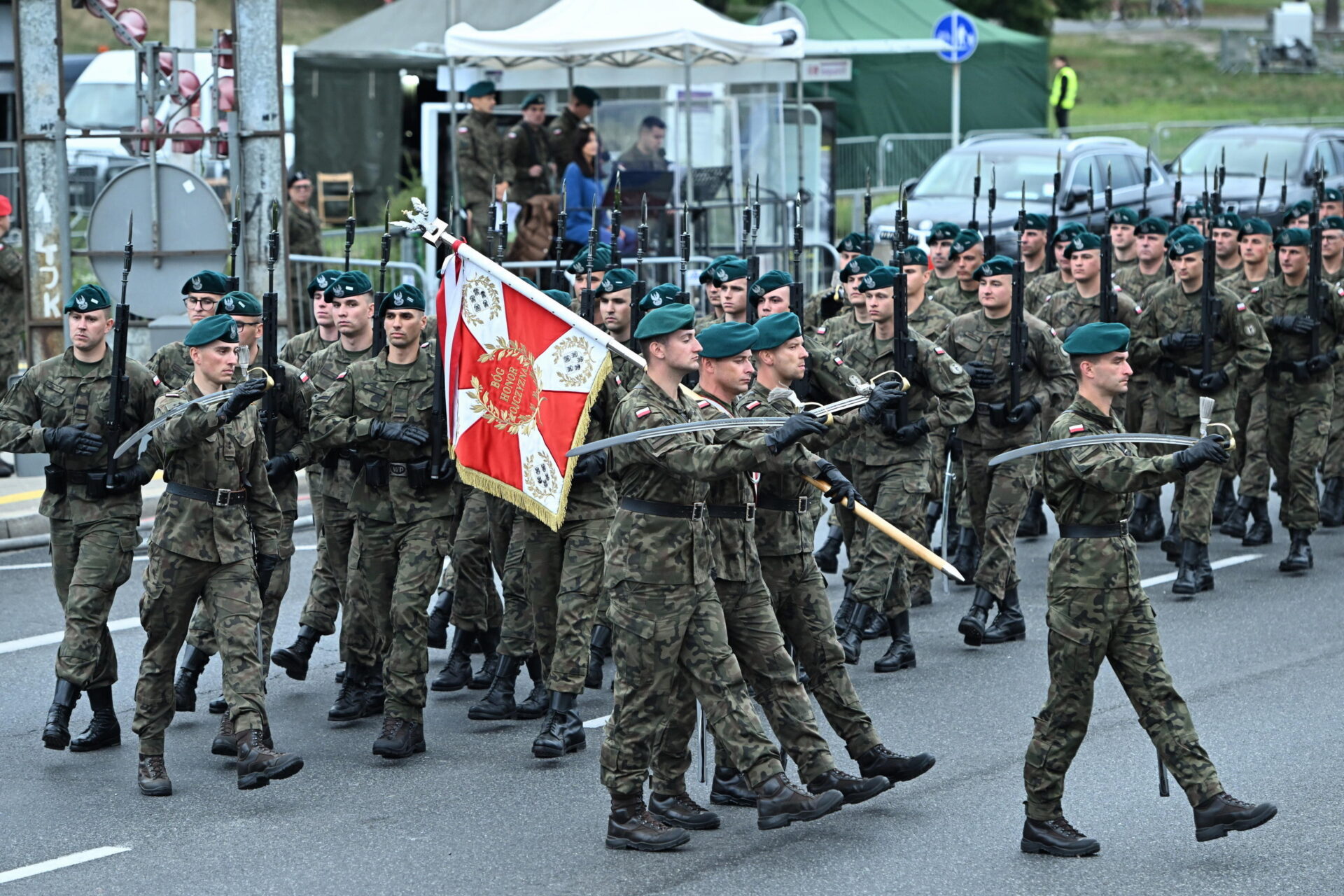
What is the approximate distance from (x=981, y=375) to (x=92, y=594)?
4902 millimetres

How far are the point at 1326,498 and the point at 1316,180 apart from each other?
3176mm

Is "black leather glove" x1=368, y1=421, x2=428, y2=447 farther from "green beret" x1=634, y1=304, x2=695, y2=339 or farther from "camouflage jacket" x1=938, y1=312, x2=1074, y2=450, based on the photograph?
"camouflage jacket" x1=938, y1=312, x2=1074, y2=450

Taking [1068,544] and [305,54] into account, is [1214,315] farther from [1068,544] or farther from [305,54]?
[305,54]

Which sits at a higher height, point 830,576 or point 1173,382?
point 1173,382

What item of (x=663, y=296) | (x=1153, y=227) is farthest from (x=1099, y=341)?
(x=1153, y=227)

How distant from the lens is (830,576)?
39.8 feet

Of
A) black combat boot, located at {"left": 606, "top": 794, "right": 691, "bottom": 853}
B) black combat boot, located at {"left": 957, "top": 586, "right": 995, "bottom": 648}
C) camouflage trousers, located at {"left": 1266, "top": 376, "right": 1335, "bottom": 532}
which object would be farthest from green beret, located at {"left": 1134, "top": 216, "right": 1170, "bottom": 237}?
black combat boot, located at {"left": 606, "top": 794, "right": 691, "bottom": 853}

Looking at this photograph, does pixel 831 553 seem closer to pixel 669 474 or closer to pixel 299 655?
pixel 299 655

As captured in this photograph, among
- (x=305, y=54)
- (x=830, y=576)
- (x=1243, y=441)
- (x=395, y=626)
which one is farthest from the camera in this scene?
(x=305, y=54)

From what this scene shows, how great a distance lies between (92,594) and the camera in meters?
8.70

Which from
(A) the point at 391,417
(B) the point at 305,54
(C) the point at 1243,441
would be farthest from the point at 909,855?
(B) the point at 305,54

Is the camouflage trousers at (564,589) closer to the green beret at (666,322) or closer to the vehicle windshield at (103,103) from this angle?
the green beret at (666,322)

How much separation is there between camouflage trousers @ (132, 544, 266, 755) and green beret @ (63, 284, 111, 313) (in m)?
1.46

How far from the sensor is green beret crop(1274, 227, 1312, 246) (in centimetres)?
1285
